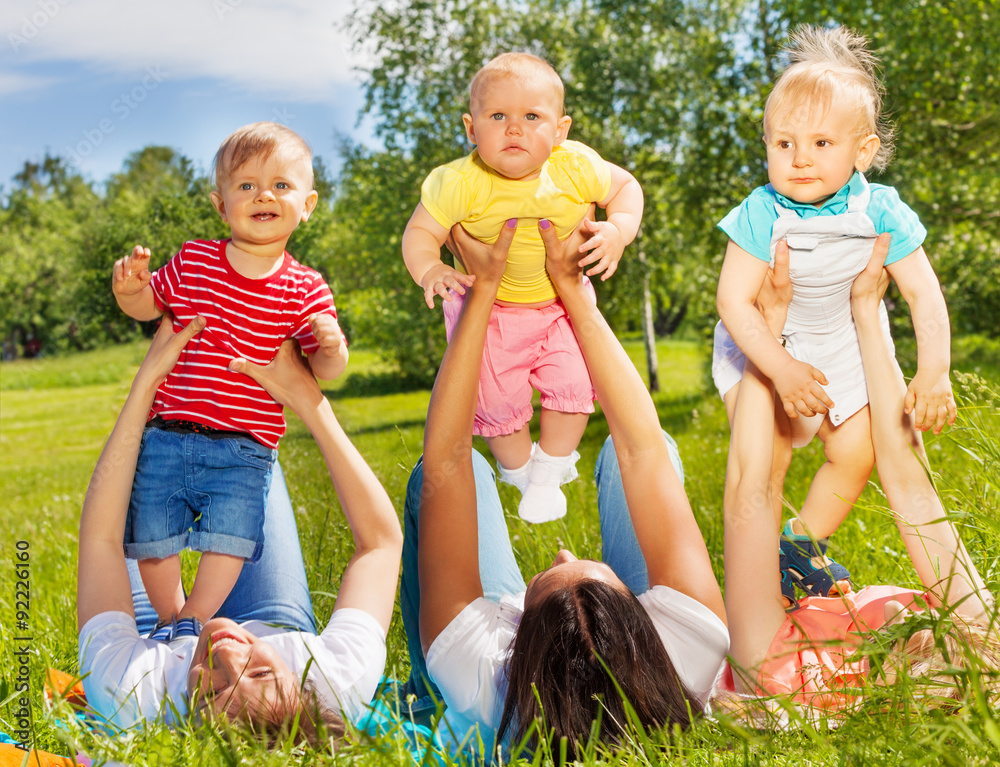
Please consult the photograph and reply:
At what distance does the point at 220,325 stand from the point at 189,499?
0.51 metres

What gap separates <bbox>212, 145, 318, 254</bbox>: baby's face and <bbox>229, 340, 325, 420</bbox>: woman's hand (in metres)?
0.36

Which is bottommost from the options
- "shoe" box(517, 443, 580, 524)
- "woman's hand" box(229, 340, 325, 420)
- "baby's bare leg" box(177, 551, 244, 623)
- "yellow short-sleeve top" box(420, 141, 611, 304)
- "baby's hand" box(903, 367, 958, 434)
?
"baby's bare leg" box(177, 551, 244, 623)

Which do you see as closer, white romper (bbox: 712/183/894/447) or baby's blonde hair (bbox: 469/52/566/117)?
white romper (bbox: 712/183/894/447)

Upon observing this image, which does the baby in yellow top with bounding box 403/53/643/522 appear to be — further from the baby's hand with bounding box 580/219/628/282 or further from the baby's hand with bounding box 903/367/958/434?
the baby's hand with bounding box 903/367/958/434

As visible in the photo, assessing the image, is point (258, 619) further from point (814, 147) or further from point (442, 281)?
point (814, 147)

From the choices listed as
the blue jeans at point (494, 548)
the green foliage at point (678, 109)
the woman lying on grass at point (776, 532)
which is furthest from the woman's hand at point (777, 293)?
the green foliage at point (678, 109)

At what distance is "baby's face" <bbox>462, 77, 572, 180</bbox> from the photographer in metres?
2.10

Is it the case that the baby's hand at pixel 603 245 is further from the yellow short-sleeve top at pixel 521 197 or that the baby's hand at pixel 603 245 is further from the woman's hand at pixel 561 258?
the yellow short-sleeve top at pixel 521 197

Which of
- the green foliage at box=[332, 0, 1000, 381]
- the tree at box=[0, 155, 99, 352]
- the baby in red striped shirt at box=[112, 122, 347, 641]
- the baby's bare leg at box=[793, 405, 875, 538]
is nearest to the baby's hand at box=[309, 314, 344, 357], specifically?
the baby in red striped shirt at box=[112, 122, 347, 641]

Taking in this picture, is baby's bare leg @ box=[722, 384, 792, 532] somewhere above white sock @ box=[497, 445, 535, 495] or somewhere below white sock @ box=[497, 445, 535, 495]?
above

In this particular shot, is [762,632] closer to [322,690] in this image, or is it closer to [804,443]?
[804,443]

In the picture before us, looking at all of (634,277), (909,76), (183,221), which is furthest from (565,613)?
(634,277)

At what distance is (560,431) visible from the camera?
2.52 metres

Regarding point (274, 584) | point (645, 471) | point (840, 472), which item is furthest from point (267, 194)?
point (840, 472)
